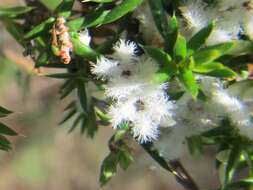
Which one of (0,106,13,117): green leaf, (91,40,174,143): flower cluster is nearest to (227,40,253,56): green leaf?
(91,40,174,143): flower cluster

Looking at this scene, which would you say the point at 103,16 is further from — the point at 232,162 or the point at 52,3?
the point at 232,162

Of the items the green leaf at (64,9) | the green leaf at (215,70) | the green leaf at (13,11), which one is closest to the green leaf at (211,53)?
the green leaf at (215,70)

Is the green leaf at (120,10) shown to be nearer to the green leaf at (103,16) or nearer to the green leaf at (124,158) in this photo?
the green leaf at (103,16)

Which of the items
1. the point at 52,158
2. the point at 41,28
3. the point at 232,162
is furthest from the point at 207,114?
the point at 52,158

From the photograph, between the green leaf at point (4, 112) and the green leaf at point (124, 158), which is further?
the green leaf at point (124, 158)

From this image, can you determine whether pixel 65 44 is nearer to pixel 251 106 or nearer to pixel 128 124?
pixel 128 124

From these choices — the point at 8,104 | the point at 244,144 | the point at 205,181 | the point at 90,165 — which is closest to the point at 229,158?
the point at 244,144
